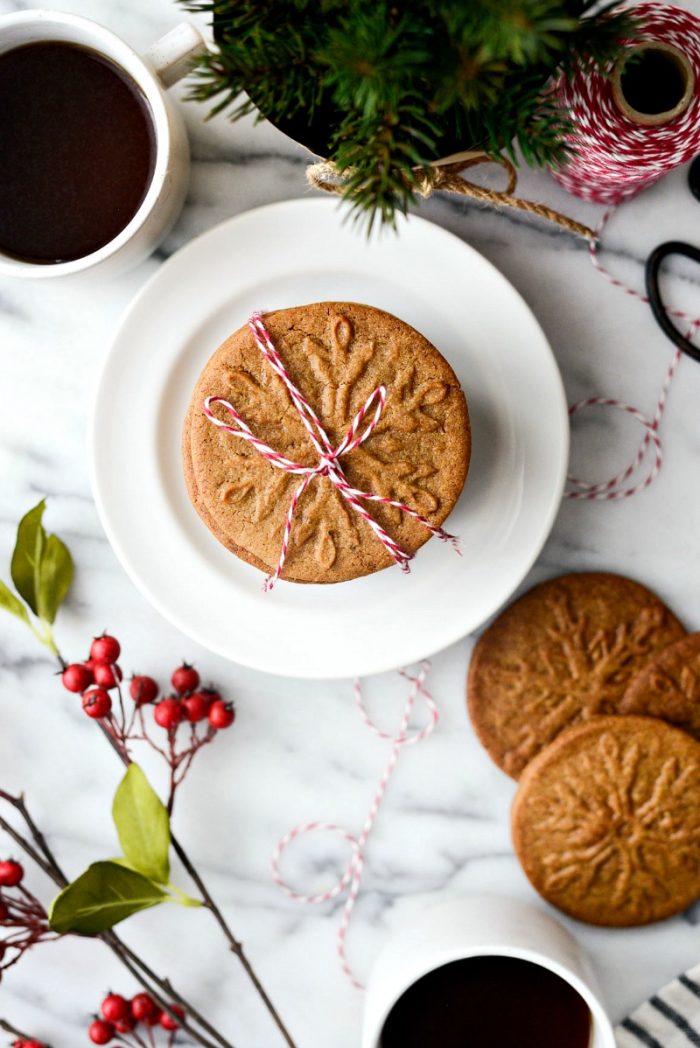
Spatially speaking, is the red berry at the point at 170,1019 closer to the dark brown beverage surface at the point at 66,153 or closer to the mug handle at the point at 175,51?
the dark brown beverage surface at the point at 66,153

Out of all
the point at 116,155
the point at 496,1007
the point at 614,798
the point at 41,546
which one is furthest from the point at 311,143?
the point at 496,1007

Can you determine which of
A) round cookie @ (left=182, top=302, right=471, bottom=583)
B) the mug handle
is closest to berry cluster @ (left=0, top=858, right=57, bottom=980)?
round cookie @ (left=182, top=302, right=471, bottom=583)

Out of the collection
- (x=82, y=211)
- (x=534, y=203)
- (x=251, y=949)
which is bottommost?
(x=251, y=949)

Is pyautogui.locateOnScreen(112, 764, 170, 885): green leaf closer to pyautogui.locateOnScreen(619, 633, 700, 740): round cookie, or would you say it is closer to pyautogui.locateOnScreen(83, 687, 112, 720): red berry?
pyautogui.locateOnScreen(83, 687, 112, 720): red berry

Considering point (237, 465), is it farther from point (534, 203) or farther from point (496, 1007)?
point (496, 1007)

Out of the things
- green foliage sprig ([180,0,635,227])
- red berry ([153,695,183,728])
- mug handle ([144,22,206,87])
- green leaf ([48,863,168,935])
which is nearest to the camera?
green foliage sprig ([180,0,635,227])

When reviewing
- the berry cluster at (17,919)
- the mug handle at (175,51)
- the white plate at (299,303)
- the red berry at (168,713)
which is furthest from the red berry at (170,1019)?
the mug handle at (175,51)

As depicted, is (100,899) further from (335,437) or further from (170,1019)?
(335,437)

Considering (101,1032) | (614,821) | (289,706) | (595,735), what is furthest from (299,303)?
(101,1032)
